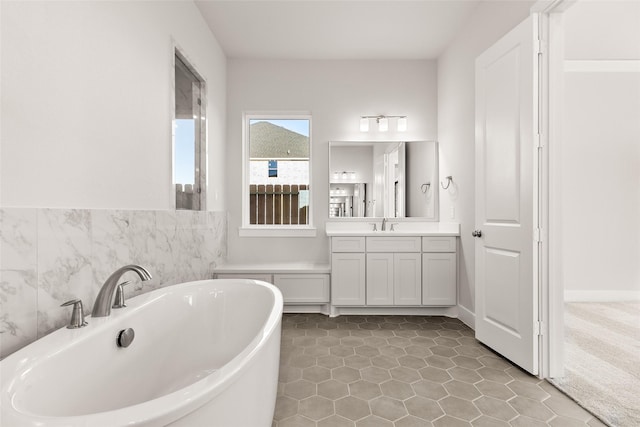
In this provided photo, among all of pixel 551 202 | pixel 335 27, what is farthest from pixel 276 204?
pixel 551 202

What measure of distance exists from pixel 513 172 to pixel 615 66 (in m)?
2.82

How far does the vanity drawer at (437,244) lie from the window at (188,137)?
2197mm

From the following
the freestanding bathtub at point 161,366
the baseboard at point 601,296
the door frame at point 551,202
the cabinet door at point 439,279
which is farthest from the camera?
the baseboard at point 601,296

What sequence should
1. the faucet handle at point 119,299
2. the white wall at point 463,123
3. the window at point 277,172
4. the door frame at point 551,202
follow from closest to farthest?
the faucet handle at point 119,299
the door frame at point 551,202
the white wall at point 463,123
the window at point 277,172

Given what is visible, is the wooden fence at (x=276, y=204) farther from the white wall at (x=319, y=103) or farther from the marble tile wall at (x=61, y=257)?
A: the marble tile wall at (x=61, y=257)

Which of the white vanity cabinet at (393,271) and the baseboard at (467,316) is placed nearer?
the baseboard at (467,316)

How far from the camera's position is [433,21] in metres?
3.04

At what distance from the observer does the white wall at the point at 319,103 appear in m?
3.76

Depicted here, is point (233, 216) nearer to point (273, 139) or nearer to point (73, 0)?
point (273, 139)

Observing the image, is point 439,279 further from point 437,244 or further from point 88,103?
point 88,103

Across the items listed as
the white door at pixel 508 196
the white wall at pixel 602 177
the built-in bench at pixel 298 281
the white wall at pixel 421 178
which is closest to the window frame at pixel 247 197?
the built-in bench at pixel 298 281

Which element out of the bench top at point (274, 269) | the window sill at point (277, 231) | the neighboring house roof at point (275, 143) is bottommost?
the bench top at point (274, 269)

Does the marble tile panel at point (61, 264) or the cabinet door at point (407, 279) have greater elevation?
the marble tile panel at point (61, 264)

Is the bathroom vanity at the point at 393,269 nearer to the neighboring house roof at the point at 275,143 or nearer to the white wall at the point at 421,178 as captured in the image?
the white wall at the point at 421,178
